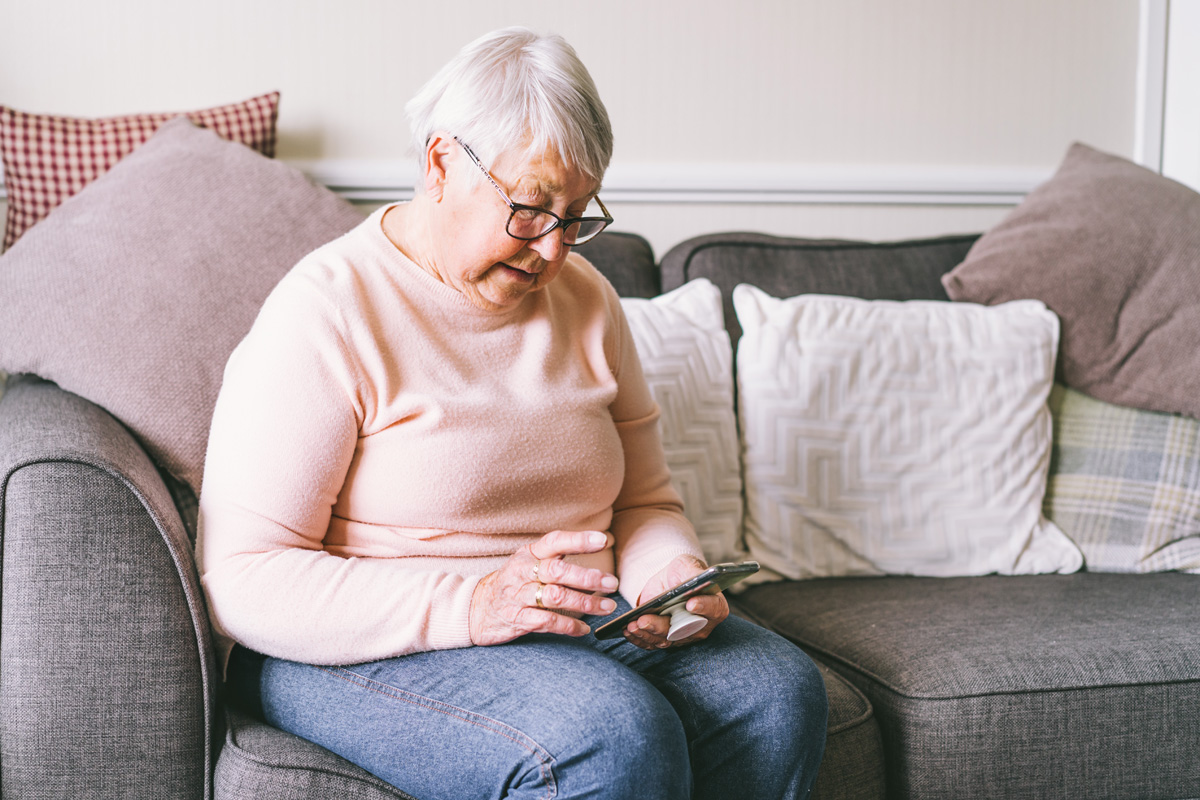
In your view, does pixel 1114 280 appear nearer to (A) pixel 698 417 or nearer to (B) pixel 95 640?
(A) pixel 698 417

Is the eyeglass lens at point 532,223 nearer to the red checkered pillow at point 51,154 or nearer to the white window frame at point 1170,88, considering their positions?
the red checkered pillow at point 51,154

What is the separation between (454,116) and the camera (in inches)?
36.5

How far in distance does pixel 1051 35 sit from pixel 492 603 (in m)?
1.91

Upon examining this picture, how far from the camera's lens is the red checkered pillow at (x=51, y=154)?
147 cm

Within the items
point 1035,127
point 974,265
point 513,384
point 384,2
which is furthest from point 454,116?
point 1035,127

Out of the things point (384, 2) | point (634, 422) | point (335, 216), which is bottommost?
point (634, 422)

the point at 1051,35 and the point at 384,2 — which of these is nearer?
the point at 384,2

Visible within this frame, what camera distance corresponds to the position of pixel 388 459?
3.10ft

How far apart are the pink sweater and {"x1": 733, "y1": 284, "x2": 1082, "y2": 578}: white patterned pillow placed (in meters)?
0.41

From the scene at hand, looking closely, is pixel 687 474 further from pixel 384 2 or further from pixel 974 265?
pixel 384 2

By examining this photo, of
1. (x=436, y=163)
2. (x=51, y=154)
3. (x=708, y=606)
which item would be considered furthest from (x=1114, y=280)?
(x=51, y=154)

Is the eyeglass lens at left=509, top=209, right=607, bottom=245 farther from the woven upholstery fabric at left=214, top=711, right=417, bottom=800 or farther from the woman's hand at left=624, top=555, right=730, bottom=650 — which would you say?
the woven upholstery fabric at left=214, top=711, right=417, bottom=800

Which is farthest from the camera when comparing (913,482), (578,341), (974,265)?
(974,265)

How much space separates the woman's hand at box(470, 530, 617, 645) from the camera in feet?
2.72
